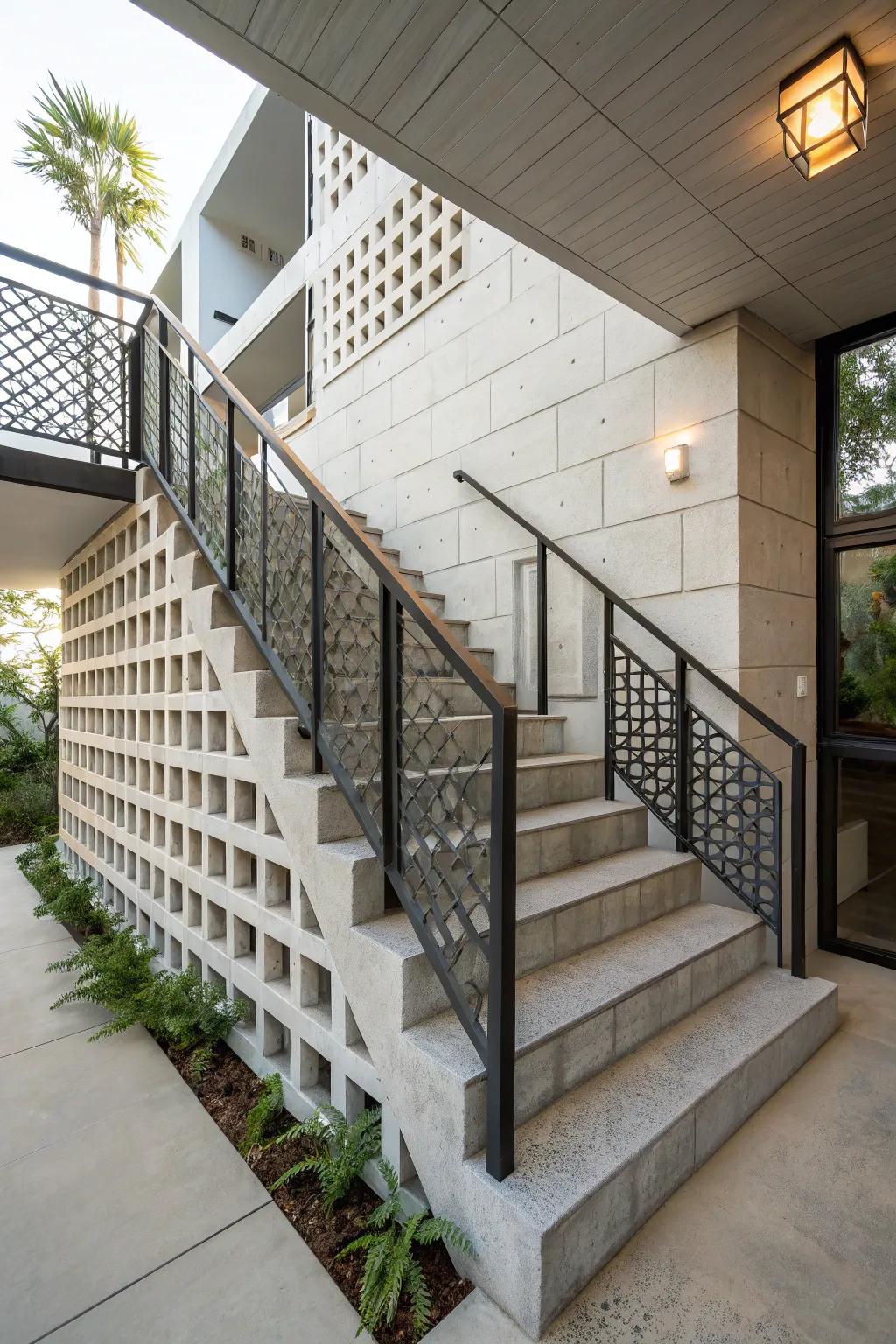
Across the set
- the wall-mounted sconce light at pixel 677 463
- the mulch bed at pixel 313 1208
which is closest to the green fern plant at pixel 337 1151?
the mulch bed at pixel 313 1208

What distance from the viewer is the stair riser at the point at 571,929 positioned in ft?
5.51

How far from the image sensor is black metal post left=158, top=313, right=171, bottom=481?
3455 millimetres

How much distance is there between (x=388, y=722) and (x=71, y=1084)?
2113 mm

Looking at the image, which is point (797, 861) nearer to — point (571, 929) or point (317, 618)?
point (571, 929)

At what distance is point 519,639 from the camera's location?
3807mm

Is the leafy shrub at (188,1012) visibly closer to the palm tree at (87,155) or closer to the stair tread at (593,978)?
the stair tread at (593,978)

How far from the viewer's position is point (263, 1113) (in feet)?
6.96

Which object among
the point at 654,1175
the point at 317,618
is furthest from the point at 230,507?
the point at 654,1175

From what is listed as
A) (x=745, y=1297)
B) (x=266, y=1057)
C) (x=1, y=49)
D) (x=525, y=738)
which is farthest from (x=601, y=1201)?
(x=1, y=49)

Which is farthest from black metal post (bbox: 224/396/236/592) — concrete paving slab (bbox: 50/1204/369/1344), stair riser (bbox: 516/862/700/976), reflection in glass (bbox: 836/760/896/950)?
reflection in glass (bbox: 836/760/896/950)

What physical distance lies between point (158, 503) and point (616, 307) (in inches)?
107

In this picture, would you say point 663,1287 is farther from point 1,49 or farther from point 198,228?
point 1,49

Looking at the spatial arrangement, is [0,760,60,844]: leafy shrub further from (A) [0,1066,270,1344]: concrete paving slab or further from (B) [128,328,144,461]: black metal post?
(A) [0,1066,270,1344]: concrete paving slab

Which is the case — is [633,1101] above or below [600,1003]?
below
